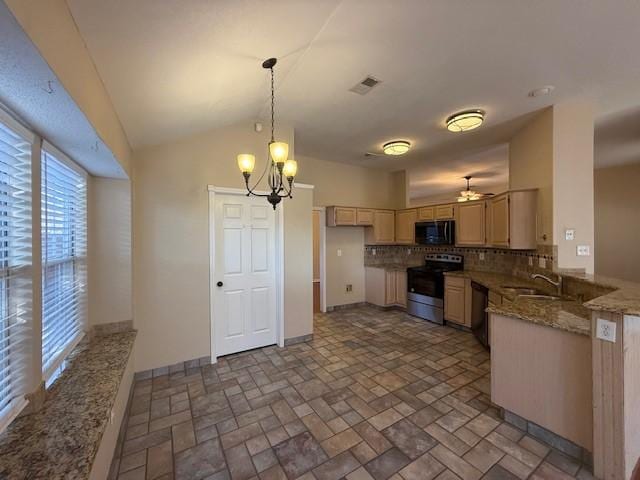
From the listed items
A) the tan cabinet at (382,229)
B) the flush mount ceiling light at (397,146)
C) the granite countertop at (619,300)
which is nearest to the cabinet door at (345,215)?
the tan cabinet at (382,229)

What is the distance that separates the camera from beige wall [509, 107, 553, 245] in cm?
298

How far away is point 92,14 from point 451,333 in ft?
15.9

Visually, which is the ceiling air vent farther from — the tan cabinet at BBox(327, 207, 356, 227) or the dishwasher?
the dishwasher

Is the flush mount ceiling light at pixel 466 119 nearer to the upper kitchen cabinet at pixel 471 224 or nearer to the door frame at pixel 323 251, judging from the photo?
the upper kitchen cabinet at pixel 471 224

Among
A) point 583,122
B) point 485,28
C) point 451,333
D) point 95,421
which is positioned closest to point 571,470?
point 451,333

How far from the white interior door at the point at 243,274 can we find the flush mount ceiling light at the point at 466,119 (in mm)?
2489

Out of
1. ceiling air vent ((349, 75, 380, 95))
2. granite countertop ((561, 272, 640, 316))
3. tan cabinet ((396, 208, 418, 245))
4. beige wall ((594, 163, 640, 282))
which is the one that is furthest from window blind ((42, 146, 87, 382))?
beige wall ((594, 163, 640, 282))

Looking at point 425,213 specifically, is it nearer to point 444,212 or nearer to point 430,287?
point 444,212

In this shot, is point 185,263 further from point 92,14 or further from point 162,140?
point 92,14

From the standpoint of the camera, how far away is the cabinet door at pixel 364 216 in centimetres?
524

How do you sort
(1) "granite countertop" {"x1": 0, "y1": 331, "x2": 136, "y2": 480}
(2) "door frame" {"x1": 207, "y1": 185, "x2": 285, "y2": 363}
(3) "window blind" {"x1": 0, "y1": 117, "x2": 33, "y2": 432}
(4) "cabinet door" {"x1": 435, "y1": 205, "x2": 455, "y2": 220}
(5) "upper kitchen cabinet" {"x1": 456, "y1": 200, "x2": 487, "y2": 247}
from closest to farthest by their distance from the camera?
(1) "granite countertop" {"x1": 0, "y1": 331, "x2": 136, "y2": 480}, (3) "window blind" {"x1": 0, "y1": 117, "x2": 33, "y2": 432}, (2) "door frame" {"x1": 207, "y1": 185, "x2": 285, "y2": 363}, (5) "upper kitchen cabinet" {"x1": 456, "y1": 200, "x2": 487, "y2": 247}, (4) "cabinet door" {"x1": 435, "y1": 205, "x2": 455, "y2": 220}

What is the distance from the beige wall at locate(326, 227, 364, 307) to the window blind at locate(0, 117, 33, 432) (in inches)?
168

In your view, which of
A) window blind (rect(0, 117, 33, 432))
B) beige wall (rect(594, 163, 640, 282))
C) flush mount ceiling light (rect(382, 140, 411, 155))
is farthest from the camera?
beige wall (rect(594, 163, 640, 282))

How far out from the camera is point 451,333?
409cm
